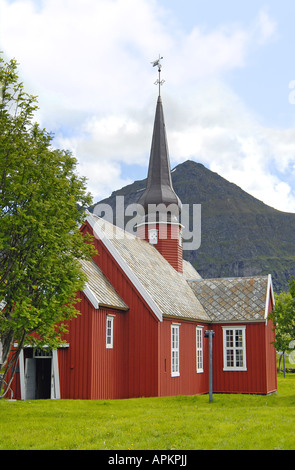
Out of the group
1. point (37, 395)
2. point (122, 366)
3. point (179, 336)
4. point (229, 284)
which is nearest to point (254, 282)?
point (229, 284)

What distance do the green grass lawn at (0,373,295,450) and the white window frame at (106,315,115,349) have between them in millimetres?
3446

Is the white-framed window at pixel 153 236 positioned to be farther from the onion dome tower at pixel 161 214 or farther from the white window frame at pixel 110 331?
the white window frame at pixel 110 331

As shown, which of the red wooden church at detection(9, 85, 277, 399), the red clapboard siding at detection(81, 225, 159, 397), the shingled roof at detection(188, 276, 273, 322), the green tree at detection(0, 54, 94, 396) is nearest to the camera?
the green tree at detection(0, 54, 94, 396)

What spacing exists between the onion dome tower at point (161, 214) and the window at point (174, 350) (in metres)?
7.75

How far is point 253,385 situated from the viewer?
85.4 feet

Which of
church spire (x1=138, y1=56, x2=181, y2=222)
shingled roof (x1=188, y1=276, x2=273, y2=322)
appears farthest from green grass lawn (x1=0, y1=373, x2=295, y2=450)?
church spire (x1=138, y1=56, x2=181, y2=222)

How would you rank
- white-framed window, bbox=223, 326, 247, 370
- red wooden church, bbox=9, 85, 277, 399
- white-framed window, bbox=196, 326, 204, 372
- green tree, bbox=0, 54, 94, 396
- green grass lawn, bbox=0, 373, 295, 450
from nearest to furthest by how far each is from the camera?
green grass lawn, bbox=0, 373, 295, 450
green tree, bbox=0, 54, 94, 396
red wooden church, bbox=9, 85, 277, 399
white-framed window, bbox=196, 326, 204, 372
white-framed window, bbox=223, 326, 247, 370

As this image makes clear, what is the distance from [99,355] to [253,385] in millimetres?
10282

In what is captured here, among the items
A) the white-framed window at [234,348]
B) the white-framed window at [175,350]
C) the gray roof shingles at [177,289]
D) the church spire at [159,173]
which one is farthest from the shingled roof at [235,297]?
the church spire at [159,173]

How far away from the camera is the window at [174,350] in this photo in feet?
73.6

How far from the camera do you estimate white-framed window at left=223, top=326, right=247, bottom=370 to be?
26.5 meters

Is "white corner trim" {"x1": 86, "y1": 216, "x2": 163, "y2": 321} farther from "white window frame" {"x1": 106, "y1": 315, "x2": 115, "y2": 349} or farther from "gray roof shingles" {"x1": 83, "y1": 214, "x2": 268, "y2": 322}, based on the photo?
"white window frame" {"x1": 106, "y1": 315, "x2": 115, "y2": 349}
